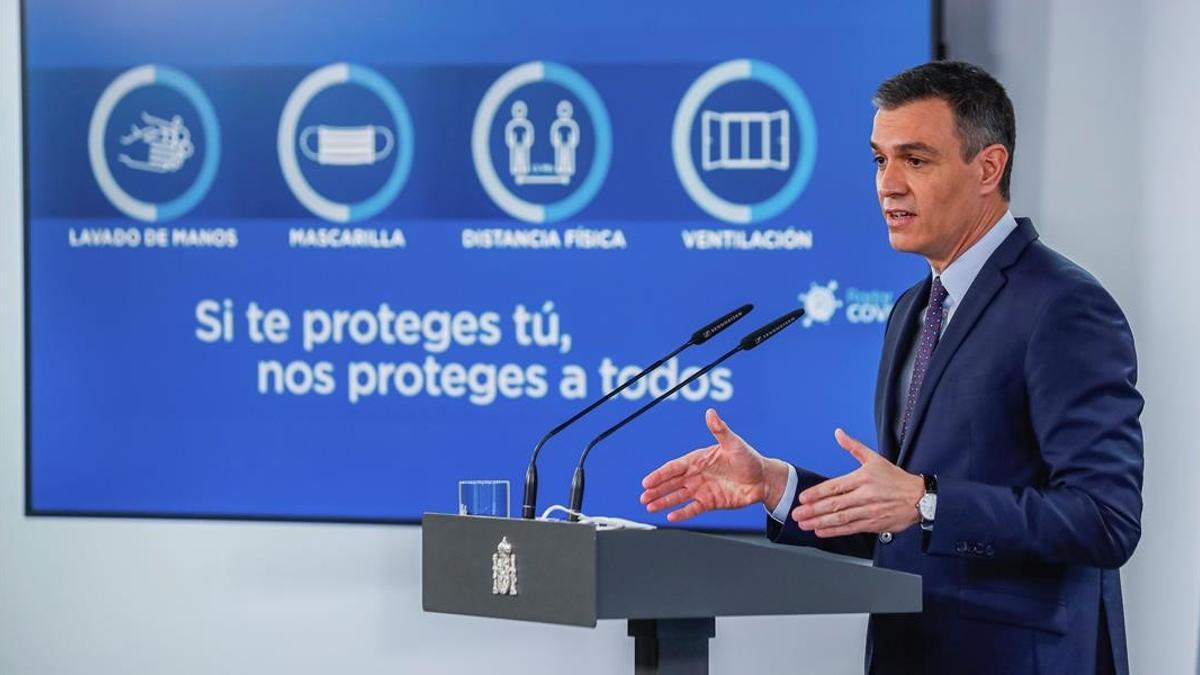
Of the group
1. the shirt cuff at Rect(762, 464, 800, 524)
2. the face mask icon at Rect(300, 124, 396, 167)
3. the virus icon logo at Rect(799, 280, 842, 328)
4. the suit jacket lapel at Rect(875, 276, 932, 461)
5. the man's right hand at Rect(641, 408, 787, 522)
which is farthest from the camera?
the face mask icon at Rect(300, 124, 396, 167)

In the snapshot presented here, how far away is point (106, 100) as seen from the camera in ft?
14.6

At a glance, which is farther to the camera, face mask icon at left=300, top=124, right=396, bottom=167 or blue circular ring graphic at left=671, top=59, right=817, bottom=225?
face mask icon at left=300, top=124, right=396, bottom=167

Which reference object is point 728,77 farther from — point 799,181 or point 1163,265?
point 1163,265

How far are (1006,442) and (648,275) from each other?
177 centimetres

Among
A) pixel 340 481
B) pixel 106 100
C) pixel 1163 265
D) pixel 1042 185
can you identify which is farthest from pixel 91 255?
pixel 1163 265

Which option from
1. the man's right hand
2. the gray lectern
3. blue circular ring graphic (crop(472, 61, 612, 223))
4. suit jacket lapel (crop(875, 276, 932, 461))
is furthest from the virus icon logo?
Result: the gray lectern

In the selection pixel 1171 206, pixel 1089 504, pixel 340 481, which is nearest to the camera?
pixel 1089 504

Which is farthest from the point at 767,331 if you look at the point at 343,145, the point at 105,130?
the point at 105,130

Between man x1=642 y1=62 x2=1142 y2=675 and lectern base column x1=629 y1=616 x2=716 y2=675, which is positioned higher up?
man x1=642 y1=62 x2=1142 y2=675

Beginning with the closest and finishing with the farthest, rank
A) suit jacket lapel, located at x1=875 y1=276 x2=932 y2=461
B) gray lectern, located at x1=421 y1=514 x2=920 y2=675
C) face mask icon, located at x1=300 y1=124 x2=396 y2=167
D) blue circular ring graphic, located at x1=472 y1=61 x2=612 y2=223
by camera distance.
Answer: gray lectern, located at x1=421 y1=514 x2=920 y2=675 → suit jacket lapel, located at x1=875 y1=276 x2=932 y2=461 → blue circular ring graphic, located at x1=472 y1=61 x2=612 y2=223 → face mask icon, located at x1=300 y1=124 x2=396 y2=167

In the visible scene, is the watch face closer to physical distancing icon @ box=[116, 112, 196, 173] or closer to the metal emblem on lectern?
the metal emblem on lectern

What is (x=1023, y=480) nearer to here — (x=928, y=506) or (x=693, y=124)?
(x=928, y=506)

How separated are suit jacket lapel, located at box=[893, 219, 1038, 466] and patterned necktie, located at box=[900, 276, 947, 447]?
0.09ft

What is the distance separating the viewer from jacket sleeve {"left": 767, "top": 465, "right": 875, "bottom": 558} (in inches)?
101
